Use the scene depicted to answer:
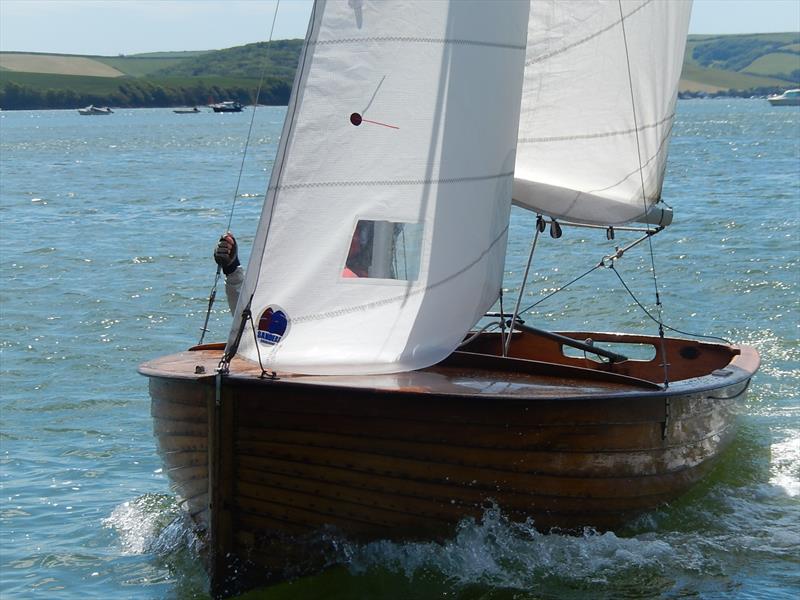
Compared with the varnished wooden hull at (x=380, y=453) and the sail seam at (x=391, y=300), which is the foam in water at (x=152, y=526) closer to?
the varnished wooden hull at (x=380, y=453)

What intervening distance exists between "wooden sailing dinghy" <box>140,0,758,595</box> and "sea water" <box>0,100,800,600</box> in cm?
33

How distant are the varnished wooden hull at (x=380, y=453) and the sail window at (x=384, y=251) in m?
0.60

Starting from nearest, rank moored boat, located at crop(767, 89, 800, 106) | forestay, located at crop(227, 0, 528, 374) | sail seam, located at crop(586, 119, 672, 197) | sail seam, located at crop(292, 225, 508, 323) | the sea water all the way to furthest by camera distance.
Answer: forestay, located at crop(227, 0, 528, 374) < sail seam, located at crop(292, 225, 508, 323) < the sea water < sail seam, located at crop(586, 119, 672, 197) < moored boat, located at crop(767, 89, 800, 106)

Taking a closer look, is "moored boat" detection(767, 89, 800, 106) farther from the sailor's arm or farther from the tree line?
the sailor's arm

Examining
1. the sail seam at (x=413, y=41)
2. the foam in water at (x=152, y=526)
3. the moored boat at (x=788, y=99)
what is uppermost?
the moored boat at (x=788, y=99)

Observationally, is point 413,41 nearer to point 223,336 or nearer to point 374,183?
point 374,183

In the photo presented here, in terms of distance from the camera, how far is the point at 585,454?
750 cm

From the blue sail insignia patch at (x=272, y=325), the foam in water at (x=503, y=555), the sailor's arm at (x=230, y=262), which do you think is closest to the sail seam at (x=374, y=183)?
the blue sail insignia patch at (x=272, y=325)

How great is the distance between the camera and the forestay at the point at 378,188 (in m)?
7.14

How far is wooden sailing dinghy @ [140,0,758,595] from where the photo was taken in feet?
23.3

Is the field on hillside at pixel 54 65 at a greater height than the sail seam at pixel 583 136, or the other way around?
the field on hillside at pixel 54 65

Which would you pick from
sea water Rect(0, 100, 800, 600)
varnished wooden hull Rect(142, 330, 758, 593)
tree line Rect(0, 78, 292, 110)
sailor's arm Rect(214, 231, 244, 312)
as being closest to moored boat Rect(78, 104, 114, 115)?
tree line Rect(0, 78, 292, 110)

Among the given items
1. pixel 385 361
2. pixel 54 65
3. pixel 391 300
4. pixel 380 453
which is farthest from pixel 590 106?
pixel 54 65

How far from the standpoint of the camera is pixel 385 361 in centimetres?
745
